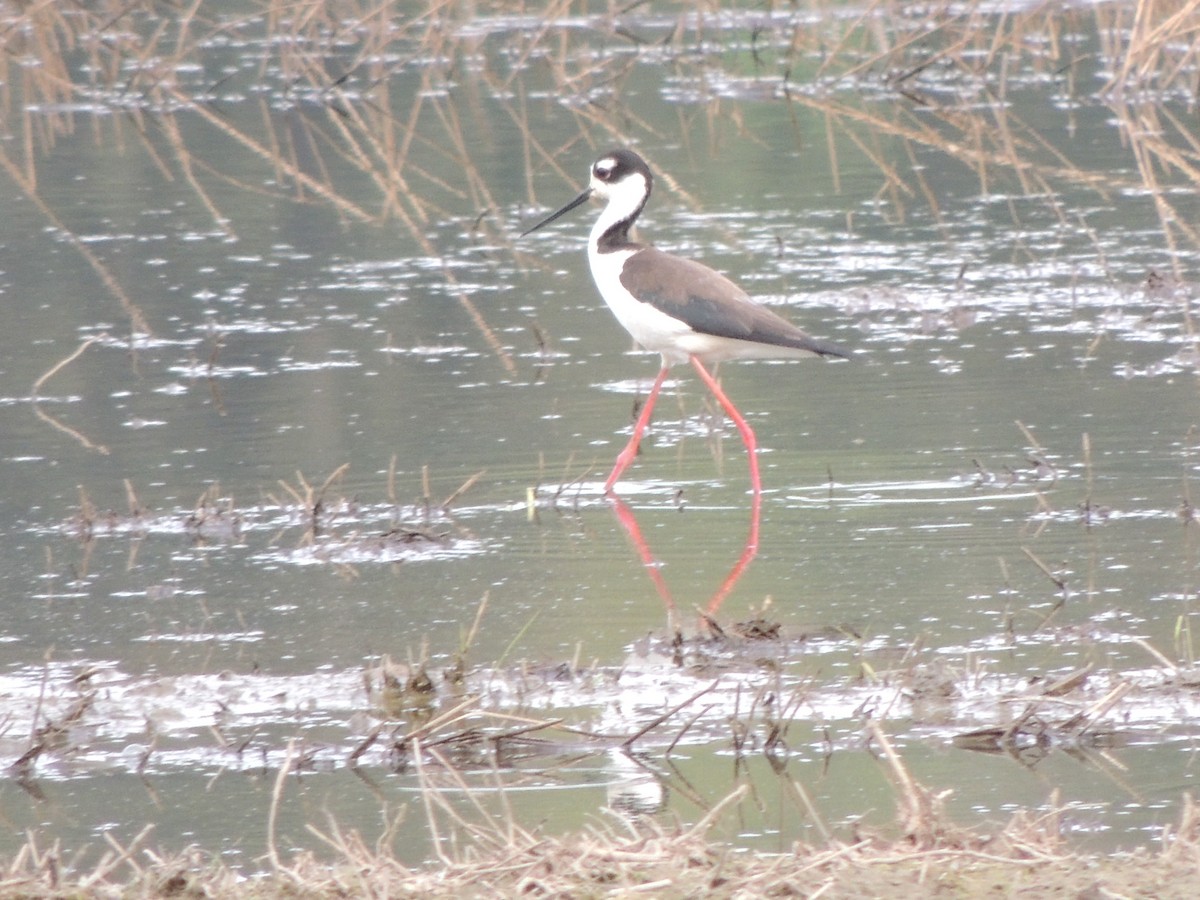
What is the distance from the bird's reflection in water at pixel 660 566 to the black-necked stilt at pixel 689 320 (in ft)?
0.60

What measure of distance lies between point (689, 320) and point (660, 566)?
144 centimetres

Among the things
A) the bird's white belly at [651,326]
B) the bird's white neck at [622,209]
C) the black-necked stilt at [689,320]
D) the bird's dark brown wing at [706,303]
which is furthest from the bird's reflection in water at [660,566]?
the bird's white neck at [622,209]

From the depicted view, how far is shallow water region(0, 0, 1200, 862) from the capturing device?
15.4 feet

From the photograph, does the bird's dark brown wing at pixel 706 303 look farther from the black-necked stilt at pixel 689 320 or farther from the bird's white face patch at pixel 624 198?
the bird's white face patch at pixel 624 198

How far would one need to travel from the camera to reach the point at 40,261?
38.1 feet

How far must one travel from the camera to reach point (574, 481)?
723 cm

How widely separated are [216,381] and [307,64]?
1063cm

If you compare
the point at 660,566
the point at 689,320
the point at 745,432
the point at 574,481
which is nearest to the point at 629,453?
the point at 574,481

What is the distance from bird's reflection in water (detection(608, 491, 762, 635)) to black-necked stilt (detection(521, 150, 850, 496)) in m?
0.18

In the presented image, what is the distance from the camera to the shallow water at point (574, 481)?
471 centimetres

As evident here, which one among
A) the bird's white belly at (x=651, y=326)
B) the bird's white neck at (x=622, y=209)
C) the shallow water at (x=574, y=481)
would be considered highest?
the bird's white neck at (x=622, y=209)

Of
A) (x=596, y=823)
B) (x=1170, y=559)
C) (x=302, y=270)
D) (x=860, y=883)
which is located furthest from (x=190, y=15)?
(x=860, y=883)

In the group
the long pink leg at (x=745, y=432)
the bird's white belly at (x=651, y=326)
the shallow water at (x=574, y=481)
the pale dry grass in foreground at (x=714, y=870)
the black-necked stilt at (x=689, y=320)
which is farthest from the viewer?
the bird's white belly at (x=651, y=326)

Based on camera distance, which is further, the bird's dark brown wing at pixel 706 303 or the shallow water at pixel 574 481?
the bird's dark brown wing at pixel 706 303
